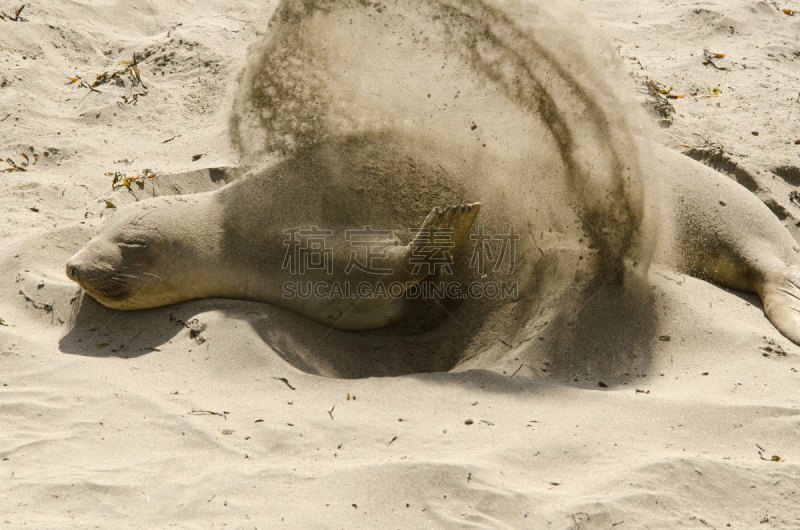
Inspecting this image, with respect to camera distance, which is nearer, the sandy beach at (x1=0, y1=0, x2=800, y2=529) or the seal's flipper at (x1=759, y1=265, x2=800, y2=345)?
the sandy beach at (x1=0, y1=0, x2=800, y2=529)

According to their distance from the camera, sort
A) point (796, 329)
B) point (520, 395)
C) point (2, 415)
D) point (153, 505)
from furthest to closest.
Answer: point (796, 329)
point (520, 395)
point (2, 415)
point (153, 505)

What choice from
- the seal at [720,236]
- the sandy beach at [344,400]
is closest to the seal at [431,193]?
the seal at [720,236]

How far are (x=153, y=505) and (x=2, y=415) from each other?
1049 mm

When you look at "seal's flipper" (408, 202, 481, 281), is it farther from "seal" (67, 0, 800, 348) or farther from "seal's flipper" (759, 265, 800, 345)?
"seal's flipper" (759, 265, 800, 345)

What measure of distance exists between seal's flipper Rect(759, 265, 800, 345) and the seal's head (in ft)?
10.8

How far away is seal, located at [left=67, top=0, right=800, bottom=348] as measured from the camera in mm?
3641

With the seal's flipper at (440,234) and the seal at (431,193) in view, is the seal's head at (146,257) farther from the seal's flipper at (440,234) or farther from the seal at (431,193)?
the seal's flipper at (440,234)

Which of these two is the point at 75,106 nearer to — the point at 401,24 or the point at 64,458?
the point at 401,24

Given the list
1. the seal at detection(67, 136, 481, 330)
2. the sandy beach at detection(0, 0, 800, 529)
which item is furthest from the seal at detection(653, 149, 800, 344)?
the seal at detection(67, 136, 481, 330)

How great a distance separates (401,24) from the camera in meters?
4.00

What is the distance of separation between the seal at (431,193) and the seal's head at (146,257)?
1 centimetres

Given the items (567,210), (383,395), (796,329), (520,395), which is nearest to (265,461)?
(383,395)

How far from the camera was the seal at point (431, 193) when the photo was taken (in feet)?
11.9

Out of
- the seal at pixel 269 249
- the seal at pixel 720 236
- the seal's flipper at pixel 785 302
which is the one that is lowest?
the seal's flipper at pixel 785 302
